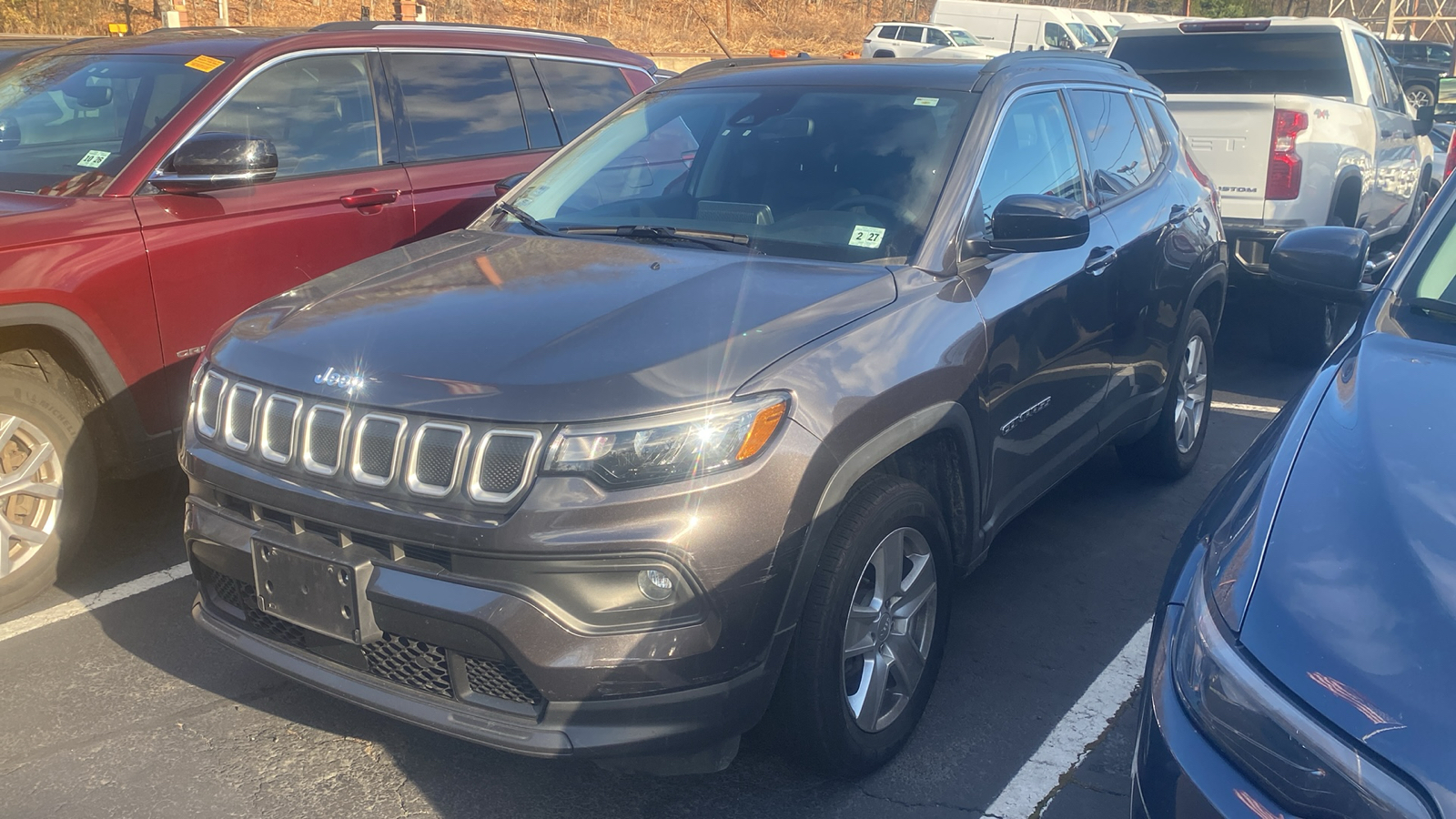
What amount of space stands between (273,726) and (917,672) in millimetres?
1758

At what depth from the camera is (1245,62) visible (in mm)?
9227

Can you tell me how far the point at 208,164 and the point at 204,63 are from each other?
689 millimetres

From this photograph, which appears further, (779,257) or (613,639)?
(779,257)

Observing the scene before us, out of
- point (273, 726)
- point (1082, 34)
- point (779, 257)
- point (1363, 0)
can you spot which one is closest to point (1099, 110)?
point (779, 257)

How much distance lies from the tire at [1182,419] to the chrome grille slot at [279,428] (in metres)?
3.62

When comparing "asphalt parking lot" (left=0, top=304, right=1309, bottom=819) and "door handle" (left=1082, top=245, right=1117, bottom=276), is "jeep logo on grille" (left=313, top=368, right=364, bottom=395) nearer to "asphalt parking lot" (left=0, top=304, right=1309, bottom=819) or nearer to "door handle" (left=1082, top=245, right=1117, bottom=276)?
"asphalt parking lot" (left=0, top=304, right=1309, bottom=819)

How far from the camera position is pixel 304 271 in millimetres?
4809

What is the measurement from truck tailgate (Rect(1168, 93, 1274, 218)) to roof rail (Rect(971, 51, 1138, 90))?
90.7 inches

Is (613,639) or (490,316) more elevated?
(490,316)

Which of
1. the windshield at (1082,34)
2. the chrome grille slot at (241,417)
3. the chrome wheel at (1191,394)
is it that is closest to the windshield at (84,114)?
the chrome grille slot at (241,417)

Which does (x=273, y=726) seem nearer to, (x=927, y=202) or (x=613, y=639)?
(x=613, y=639)

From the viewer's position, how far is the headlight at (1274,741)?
1.61 m

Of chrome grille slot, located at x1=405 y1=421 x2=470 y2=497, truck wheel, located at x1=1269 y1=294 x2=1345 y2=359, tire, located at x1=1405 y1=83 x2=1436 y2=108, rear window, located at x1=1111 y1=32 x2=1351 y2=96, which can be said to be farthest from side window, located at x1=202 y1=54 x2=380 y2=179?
tire, located at x1=1405 y1=83 x2=1436 y2=108

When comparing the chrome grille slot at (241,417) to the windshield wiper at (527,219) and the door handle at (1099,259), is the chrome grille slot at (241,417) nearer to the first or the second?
the windshield wiper at (527,219)
